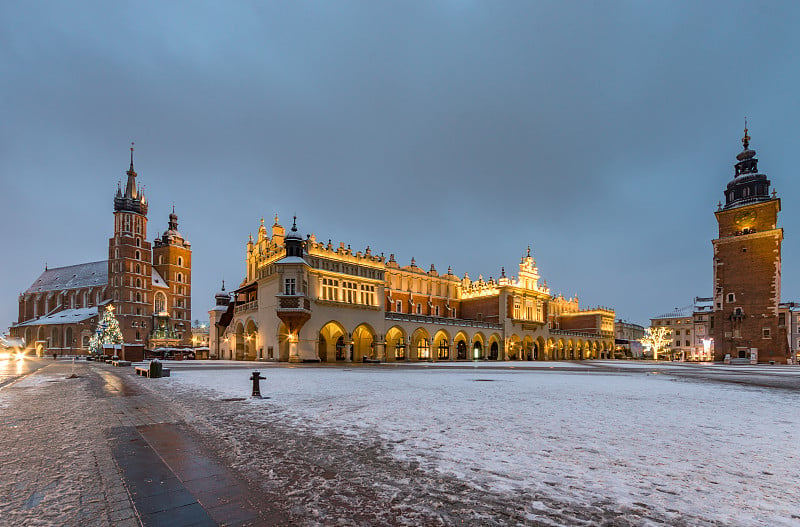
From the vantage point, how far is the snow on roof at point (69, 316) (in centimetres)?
8345

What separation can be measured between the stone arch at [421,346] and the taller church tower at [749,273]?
1715 inches

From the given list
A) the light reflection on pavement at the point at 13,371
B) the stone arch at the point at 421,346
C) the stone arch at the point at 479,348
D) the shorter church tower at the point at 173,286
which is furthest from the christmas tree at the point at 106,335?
the stone arch at the point at 479,348

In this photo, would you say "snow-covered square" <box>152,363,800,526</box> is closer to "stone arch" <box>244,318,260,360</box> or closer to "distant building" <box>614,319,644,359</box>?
"stone arch" <box>244,318,260,360</box>

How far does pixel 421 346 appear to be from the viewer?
179 feet

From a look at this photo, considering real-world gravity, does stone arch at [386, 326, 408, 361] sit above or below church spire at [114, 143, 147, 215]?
below

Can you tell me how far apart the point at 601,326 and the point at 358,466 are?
92912 mm

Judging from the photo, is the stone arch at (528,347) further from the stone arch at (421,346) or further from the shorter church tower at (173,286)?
the shorter church tower at (173,286)

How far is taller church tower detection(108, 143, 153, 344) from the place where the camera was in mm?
87438

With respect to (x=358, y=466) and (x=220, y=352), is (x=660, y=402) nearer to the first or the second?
(x=358, y=466)

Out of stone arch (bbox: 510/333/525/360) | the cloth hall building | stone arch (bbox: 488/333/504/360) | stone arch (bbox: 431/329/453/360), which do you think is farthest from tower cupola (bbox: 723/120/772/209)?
stone arch (bbox: 431/329/453/360)

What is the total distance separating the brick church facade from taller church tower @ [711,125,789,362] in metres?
97.9

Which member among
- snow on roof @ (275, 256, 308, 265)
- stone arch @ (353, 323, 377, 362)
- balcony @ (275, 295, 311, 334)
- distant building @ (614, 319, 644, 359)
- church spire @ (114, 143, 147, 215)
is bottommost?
distant building @ (614, 319, 644, 359)

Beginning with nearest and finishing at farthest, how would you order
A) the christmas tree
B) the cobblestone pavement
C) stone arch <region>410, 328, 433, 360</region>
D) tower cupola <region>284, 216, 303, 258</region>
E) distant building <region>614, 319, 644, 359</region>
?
the cobblestone pavement → tower cupola <region>284, 216, 303, 258</region> → stone arch <region>410, 328, 433, 360</region> → the christmas tree → distant building <region>614, 319, 644, 359</region>

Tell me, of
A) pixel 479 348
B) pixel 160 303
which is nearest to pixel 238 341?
pixel 479 348
